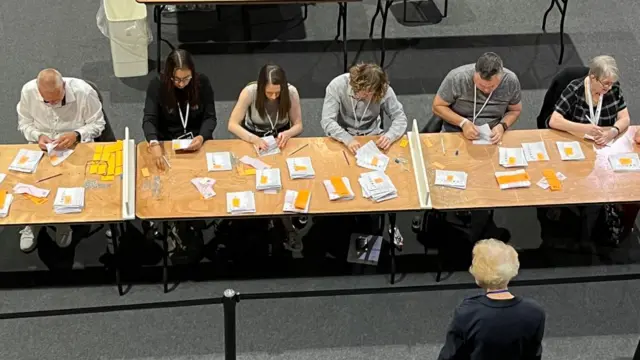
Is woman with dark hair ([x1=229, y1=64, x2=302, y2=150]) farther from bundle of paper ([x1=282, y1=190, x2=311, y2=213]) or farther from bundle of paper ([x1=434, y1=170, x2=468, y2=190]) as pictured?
bundle of paper ([x1=434, y1=170, x2=468, y2=190])

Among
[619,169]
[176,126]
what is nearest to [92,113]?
[176,126]

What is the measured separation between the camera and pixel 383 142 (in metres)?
4.97

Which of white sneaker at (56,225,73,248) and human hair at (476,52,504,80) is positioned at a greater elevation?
human hair at (476,52,504,80)

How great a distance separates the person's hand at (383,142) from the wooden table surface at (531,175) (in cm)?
20

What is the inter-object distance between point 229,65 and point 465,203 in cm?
262

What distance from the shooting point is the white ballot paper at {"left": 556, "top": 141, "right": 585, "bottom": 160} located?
4.95m

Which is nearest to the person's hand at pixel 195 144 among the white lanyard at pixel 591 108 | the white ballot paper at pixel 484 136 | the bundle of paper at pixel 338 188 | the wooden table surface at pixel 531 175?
the bundle of paper at pixel 338 188

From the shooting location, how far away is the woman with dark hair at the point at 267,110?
4910 millimetres

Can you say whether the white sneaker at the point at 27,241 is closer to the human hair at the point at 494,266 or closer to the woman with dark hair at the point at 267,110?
the woman with dark hair at the point at 267,110

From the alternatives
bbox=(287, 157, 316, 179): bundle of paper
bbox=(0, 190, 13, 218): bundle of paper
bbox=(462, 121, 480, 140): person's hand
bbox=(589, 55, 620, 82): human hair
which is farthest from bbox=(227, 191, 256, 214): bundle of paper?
bbox=(589, 55, 620, 82): human hair

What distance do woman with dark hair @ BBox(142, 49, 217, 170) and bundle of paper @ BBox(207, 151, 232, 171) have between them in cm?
11

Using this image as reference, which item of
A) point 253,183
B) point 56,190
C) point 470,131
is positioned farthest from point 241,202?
point 470,131

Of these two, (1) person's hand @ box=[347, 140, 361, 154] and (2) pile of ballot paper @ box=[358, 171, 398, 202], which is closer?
(2) pile of ballot paper @ box=[358, 171, 398, 202]

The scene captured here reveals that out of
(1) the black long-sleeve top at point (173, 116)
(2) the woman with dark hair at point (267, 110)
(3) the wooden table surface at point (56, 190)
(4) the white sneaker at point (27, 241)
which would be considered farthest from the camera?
(4) the white sneaker at point (27, 241)
